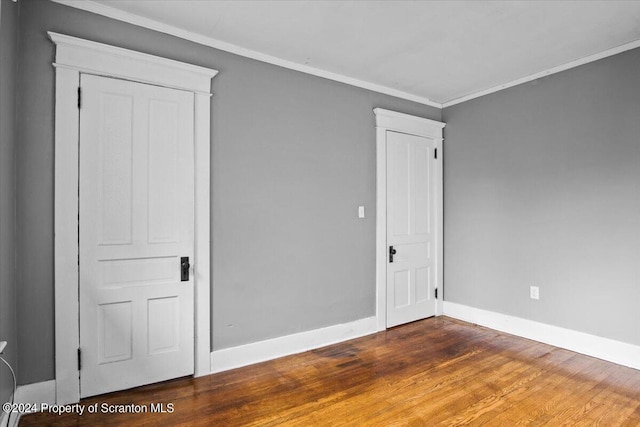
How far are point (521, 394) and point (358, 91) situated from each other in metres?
2.99

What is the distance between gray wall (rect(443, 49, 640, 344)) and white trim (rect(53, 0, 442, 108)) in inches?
44.6

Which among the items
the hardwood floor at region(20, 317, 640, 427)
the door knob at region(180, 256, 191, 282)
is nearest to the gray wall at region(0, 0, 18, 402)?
the hardwood floor at region(20, 317, 640, 427)

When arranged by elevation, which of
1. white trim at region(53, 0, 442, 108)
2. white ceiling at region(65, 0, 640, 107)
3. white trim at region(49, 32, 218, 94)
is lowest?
white trim at region(49, 32, 218, 94)

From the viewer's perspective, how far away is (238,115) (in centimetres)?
292

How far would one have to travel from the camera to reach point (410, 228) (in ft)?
13.4

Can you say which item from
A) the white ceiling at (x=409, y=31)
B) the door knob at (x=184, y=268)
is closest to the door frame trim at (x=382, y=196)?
the white ceiling at (x=409, y=31)

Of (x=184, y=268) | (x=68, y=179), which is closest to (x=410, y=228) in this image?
(x=184, y=268)

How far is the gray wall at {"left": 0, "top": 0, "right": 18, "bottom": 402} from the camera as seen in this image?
1.89m

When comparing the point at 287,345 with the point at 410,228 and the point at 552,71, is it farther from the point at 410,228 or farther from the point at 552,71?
the point at 552,71

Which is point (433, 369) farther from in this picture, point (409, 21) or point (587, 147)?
point (409, 21)

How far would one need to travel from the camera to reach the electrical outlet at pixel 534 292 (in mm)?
3500

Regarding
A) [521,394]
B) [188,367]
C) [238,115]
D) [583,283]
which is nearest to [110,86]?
[238,115]

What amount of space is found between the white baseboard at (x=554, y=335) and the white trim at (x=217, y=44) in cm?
262

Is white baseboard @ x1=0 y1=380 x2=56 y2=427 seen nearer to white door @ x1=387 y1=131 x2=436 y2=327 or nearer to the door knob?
the door knob
